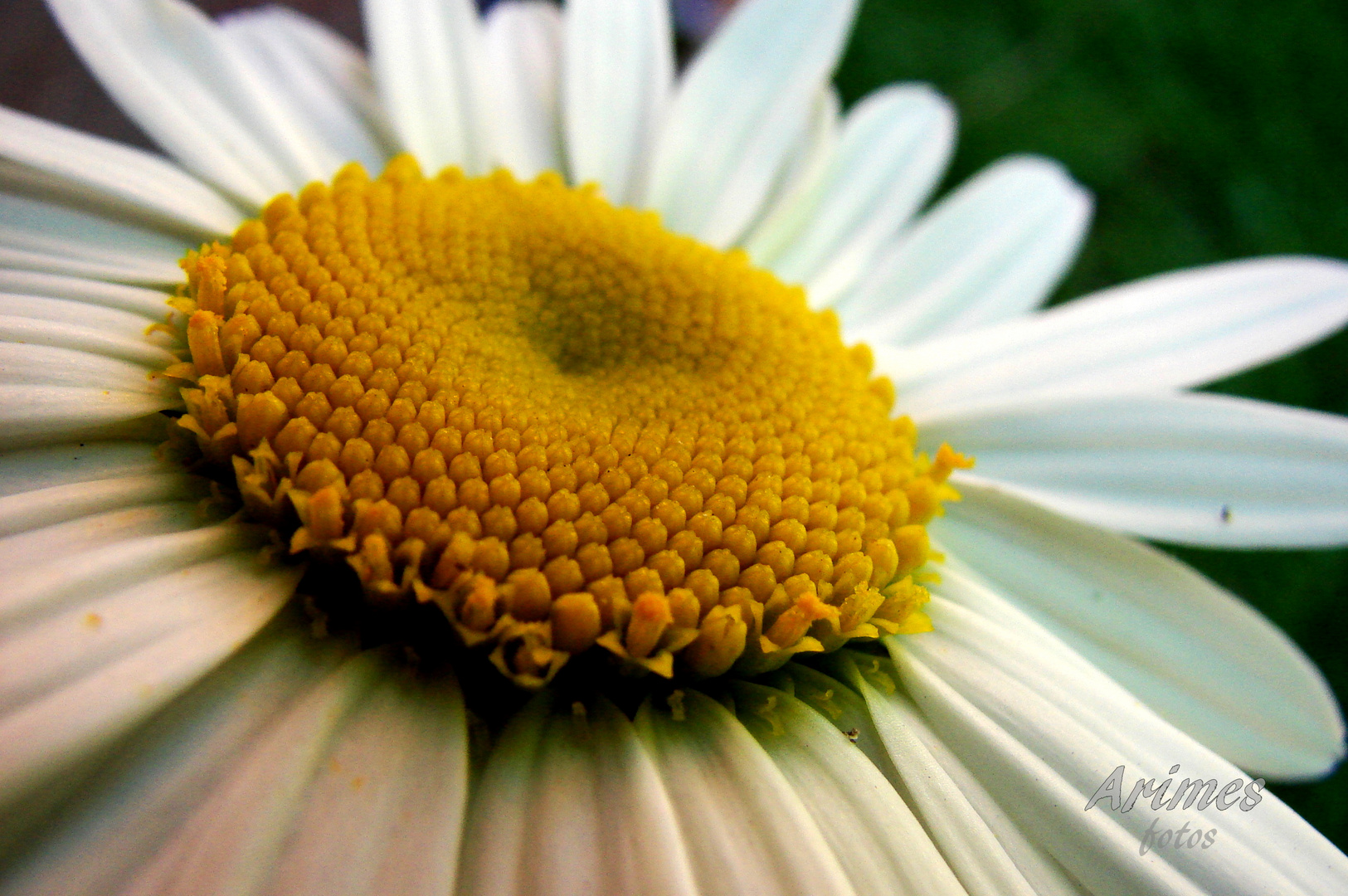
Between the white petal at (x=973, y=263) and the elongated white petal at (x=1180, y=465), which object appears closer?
the elongated white petal at (x=1180, y=465)

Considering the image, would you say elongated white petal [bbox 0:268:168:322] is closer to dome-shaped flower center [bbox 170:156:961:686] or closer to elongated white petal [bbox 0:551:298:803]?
dome-shaped flower center [bbox 170:156:961:686]

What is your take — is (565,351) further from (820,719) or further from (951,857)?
(951,857)

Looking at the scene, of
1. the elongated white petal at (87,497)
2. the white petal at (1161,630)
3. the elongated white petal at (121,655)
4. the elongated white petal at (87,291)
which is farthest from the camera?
the white petal at (1161,630)

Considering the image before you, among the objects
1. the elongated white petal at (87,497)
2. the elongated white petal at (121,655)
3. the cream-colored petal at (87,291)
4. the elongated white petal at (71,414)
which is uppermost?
the cream-colored petal at (87,291)

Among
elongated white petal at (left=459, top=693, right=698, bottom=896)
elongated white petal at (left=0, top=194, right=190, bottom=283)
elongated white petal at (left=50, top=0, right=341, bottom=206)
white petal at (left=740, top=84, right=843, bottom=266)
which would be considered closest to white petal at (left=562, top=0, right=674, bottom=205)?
white petal at (left=740, top=84, right=843, bottom=266)

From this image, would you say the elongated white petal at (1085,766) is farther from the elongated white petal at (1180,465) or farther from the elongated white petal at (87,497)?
the elongated white petal at (87,497)

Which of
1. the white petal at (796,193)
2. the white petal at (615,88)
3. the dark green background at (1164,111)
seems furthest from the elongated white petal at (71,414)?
the dark green background at (1164,111)

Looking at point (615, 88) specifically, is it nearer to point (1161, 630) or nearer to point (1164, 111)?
point (1161, 630)

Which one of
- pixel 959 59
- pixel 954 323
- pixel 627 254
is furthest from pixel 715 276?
pixel 959 59
